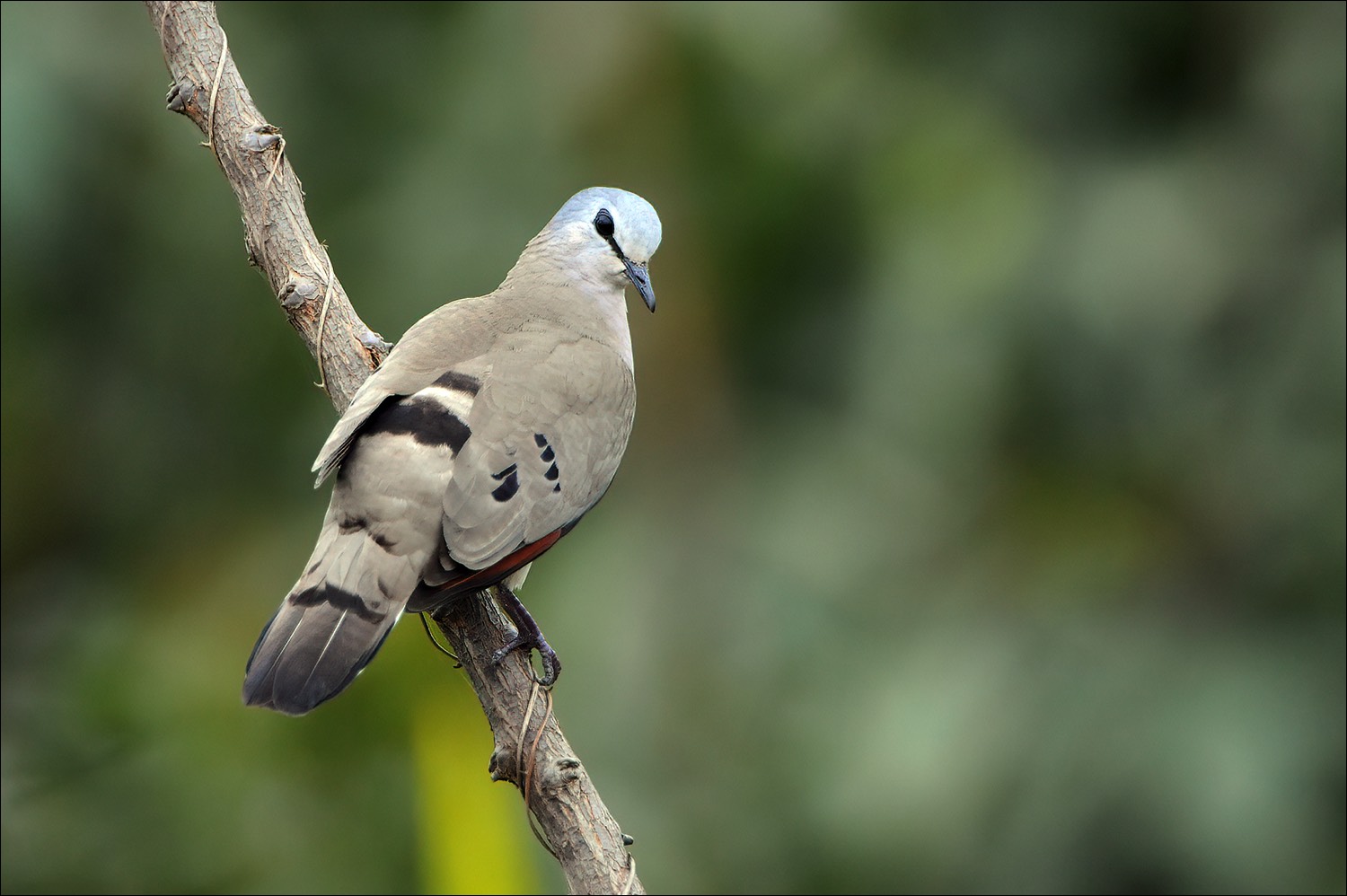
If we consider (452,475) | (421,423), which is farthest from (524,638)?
(421,423)

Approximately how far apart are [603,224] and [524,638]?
3.99 ft

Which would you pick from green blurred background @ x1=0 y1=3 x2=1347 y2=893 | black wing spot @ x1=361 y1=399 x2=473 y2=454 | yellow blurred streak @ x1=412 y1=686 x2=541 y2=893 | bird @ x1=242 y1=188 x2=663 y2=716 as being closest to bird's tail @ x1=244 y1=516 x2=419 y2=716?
bird @ x1=242 y1=188 x2=663 y2=716

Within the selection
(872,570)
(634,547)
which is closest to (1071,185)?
(872,570)

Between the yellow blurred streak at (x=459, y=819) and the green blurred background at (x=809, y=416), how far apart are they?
1.27m

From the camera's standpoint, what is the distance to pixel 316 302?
337 centimetres

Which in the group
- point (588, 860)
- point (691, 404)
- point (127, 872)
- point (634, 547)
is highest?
point (588, 860)

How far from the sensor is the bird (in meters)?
2.87

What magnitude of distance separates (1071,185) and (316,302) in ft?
15.9

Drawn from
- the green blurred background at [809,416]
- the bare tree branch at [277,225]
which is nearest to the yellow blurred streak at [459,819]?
the green blurred background at [809,416]

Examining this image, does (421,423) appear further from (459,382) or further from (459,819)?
(459,819)

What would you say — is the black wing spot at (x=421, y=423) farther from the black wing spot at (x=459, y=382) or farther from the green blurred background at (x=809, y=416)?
the green blurred background at (x=809, y=416)

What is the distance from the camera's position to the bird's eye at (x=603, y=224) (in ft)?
12.6

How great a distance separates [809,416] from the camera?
7305mm

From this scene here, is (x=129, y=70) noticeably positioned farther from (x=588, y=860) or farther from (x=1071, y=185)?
(x=588, y=860)
